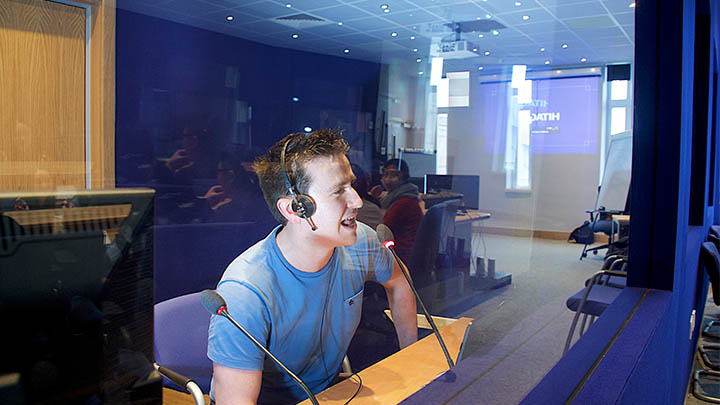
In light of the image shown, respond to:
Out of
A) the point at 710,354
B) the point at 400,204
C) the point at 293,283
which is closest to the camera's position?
the point at 293,283

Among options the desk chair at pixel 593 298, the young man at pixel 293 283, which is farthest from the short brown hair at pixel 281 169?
the desk chair at pixel 593 298

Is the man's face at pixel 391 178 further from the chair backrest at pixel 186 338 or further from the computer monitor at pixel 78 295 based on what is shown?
the computer monitor at pixel 78 295

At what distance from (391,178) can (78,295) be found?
24.3 inches

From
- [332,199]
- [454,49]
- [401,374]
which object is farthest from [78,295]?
[454,49]

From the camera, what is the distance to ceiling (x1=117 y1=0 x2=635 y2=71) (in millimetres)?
651

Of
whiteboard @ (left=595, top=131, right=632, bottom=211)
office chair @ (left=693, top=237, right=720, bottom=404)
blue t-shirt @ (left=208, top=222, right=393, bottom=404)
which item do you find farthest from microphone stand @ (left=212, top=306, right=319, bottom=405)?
office chair @ (left=693, top=237, right=720, bottom=404)

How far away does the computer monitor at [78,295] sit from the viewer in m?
0.31

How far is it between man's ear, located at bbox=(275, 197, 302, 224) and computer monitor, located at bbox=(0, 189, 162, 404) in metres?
0.22

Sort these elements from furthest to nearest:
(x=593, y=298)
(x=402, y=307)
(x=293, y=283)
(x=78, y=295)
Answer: (x=593, y=298) < (x=402, y=307) < (x=293, y=283) < (x=78, y=295)

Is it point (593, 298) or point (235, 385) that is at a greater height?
point (235, 385)

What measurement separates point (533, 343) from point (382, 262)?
3.03ft

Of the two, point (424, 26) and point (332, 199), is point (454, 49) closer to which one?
point (424, 26)

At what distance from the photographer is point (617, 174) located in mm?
2318

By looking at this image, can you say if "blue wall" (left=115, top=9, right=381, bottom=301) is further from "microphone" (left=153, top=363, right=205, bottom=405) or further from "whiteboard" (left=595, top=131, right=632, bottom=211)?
"whiteboard" (left=595, top=131, right=632, bottom=211)
